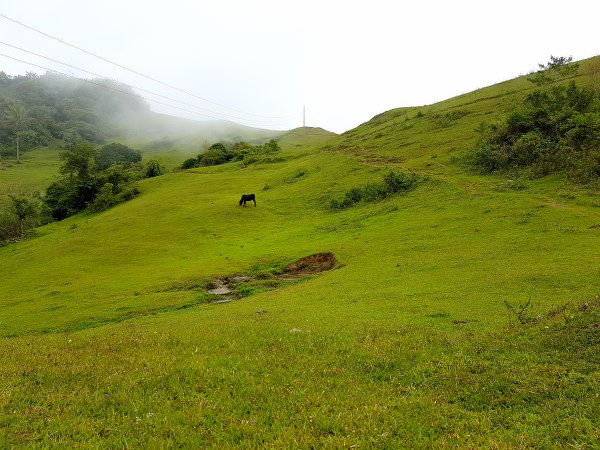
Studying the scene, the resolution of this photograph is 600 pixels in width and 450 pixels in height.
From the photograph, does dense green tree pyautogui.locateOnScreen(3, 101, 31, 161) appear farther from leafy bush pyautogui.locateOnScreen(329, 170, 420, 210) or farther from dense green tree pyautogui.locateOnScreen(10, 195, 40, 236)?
leafy bush pyautogui.locateOnScreen(329, 170, 420, 210)

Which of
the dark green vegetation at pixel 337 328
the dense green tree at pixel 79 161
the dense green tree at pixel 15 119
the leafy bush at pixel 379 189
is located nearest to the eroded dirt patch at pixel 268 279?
the dark green vegetation at pixel 337 328

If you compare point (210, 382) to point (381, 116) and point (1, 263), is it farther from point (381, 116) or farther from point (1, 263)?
point (381, 116)

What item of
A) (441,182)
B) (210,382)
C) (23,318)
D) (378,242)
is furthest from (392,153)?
(210,382)

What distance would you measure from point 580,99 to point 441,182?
1599cm

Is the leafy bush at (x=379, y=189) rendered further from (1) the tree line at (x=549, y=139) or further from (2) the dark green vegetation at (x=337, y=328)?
(1) the tree line at (x=549, y=139)

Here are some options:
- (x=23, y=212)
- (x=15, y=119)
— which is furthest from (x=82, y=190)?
(x=15, y=119)

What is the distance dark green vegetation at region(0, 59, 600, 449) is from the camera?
6.09 m

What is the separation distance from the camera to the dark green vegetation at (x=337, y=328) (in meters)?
6.09

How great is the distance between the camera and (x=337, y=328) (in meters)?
12.4

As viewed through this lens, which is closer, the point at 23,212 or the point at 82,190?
the point at 23,212

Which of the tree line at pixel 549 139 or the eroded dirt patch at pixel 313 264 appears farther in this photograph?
the tree line at pixel 549 139

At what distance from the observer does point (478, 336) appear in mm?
10070

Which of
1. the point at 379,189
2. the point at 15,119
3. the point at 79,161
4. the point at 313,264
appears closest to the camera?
the point at 313,264

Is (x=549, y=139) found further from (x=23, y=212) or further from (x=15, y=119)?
(x=15, y=119)
